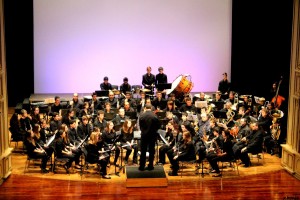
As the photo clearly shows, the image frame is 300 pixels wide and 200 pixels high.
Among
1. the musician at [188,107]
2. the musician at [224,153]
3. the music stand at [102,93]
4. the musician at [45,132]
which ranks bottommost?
the musician at [224,153]

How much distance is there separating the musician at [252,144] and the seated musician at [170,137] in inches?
59.6

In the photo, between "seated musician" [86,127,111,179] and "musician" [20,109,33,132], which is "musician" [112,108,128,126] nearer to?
"seated musician" [86,127,111,179]

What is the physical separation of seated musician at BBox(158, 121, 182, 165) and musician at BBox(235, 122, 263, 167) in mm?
1515

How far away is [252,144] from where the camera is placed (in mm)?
13062

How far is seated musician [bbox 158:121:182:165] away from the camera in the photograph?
12.9 metres

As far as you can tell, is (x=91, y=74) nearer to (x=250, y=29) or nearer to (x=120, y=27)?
(x=120, y=27)

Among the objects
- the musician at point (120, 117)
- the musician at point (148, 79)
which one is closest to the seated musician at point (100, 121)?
the musician at point (120, 117)

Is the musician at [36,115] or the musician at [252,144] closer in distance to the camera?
the musician at [252,144]

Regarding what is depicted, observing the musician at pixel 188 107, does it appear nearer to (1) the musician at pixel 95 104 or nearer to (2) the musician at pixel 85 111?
(1) the musician at pixel 95 104

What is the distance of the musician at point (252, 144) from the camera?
13.0 metres

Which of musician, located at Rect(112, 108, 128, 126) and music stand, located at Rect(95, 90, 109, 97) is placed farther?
music stand, located at Rect(95, 90, 109, 97)

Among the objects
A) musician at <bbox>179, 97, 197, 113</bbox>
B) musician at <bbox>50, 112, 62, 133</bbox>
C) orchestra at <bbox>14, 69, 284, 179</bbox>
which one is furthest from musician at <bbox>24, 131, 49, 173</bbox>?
musician at <bbox>179, 97, 197, 113</bbox>

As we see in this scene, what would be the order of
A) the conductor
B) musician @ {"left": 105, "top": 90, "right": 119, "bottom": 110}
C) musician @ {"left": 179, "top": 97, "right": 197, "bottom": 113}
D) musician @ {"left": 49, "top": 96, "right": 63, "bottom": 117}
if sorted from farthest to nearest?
musician @ {"left": 105, "top": 90, "right": 119, "bottom": 110}, musician @ {"left": 179, "top": 97, "right": 197, "bottom": 113}, musician @ {"left": 49, "top": 96, "right": 63, "bottom": 117}, the conductor

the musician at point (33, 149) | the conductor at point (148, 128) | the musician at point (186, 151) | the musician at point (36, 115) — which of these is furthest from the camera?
the musician at point (36, 115)
